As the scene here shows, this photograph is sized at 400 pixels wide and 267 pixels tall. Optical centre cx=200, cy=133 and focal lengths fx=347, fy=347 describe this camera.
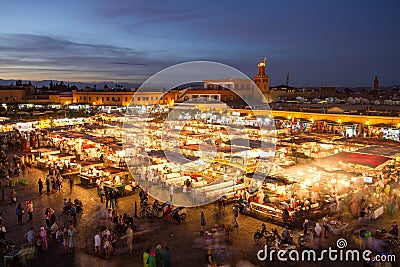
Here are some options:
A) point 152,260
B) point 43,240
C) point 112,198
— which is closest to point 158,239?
point 152,260

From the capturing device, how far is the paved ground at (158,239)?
25.8 feet

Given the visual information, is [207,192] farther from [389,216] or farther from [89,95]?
[89,95]

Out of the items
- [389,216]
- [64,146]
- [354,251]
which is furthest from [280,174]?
[64,146]

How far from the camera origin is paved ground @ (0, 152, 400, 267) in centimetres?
788

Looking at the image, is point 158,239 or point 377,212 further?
point 377,212

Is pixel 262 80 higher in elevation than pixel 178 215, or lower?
higher

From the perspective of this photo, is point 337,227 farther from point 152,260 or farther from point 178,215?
point 152,260

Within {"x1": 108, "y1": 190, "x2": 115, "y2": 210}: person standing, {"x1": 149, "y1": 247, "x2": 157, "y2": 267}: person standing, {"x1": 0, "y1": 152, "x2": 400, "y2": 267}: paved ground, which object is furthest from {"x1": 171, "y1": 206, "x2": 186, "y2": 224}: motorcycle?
{"x1": 149, "y1": 247, "x2": 157, "y2": 267}: person standing

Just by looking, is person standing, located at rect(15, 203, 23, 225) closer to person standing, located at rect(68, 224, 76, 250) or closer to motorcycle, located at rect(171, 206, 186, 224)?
person standing, located at rect(68, 224, 76, 250)

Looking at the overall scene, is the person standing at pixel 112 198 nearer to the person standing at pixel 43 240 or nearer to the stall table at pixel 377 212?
the person standing at pixel 43 240

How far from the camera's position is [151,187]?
13.4 m

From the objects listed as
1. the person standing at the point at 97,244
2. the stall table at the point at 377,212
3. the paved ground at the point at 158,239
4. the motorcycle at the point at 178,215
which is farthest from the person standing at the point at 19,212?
the stall table at the point at 377,212

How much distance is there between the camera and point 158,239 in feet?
29.6

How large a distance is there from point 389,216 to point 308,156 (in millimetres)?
6649
